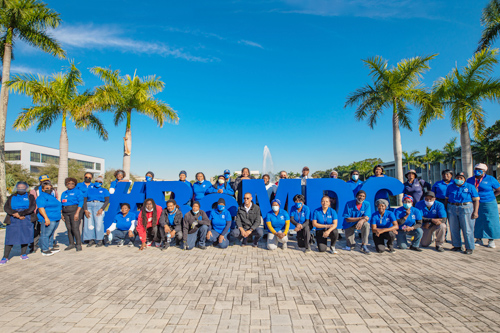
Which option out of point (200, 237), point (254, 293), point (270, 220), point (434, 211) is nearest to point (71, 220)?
point (200, 237)

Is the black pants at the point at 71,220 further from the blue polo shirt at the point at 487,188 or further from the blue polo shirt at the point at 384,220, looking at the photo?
the blue polo shirt at the point at 487,188

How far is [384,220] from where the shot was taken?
22.7 feet

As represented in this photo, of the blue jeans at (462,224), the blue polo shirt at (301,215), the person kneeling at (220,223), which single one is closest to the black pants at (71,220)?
the person kneeling at (220,223)

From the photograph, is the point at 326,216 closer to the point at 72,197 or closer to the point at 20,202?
the point at 72,197

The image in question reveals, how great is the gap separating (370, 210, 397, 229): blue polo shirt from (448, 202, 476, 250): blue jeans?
1.50m

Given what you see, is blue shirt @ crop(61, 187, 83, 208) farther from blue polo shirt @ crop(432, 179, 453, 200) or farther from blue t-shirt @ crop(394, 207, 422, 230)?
blue polo shirt @ crop(432, 179, 453, 200)

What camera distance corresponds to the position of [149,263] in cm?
611

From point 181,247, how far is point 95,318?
401 cm

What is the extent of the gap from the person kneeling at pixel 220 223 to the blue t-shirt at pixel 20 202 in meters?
4.39

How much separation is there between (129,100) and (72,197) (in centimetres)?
915

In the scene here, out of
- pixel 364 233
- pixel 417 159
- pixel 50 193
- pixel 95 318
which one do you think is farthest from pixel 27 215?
pixel 417 159

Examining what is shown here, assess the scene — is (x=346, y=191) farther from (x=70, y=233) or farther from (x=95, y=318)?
(x=70, y=233)

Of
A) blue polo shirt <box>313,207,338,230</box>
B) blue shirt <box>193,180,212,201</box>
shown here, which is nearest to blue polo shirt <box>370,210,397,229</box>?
blue polo shirt <box>313,207,338,230</box>

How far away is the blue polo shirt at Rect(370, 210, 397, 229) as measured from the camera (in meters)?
6.87
